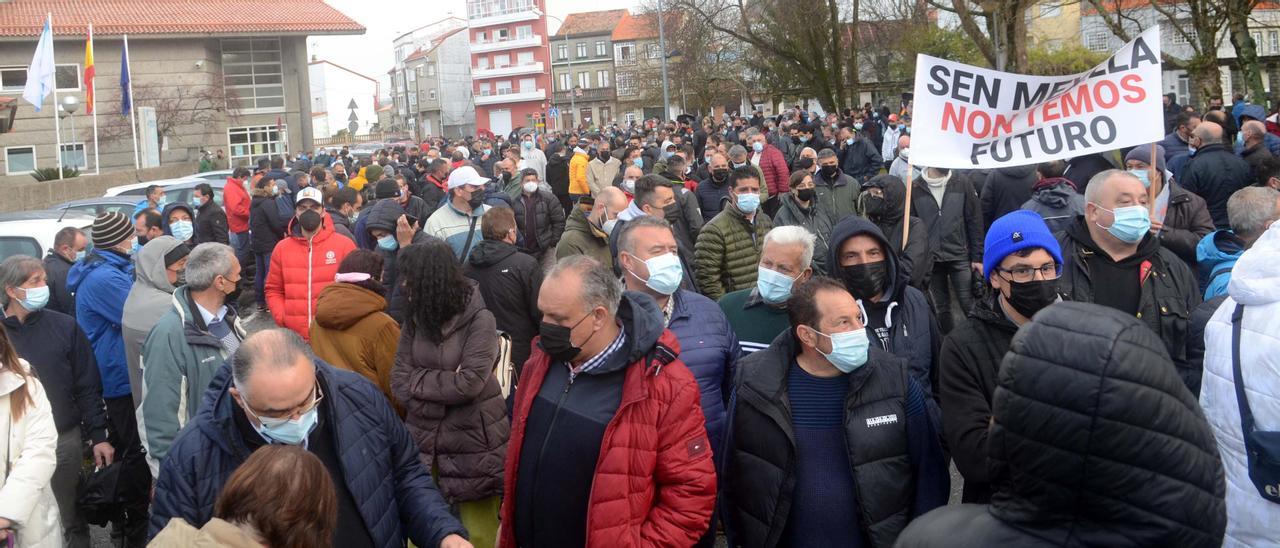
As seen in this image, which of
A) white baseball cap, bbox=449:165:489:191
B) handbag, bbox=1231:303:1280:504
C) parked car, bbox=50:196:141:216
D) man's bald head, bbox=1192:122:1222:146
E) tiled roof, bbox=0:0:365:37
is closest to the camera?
handbag, bbox=1231:303:1280:504

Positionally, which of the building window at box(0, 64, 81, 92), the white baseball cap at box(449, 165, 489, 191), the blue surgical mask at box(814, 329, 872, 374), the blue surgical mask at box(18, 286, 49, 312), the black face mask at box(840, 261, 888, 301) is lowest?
the blue surgical mask at box(814, 329, 872, 374)

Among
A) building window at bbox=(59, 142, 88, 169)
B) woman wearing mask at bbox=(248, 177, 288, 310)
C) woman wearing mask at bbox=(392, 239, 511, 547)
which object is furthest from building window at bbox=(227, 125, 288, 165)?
woman wearing mask at bbox=(392, 239, 511, 547)

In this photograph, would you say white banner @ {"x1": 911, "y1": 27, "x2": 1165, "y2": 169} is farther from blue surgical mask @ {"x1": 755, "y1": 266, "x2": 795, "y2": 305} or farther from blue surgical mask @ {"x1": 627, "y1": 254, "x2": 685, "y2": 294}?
blue surgical mask @ {"x1": 627, "y1": 254, "x2": 685, "y2": 294}

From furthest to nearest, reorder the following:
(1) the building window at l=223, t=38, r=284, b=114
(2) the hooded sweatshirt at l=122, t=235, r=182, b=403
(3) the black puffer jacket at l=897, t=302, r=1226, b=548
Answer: (1) the building window at l=223, t=38, r=284, b=114 < (2) the hooded sweatshirt at l=122, t=235, r=182, b=403 < (3) the black puffer jacket at l=897, t=302, r=1226, b=548

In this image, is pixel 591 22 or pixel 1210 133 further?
pixel 591 22

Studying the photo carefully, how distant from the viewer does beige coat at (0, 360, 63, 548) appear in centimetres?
449

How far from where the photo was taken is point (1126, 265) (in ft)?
16.9

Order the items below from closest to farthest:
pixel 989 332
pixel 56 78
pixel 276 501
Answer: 1. pixel 276 501
2. pixel 989 332
3. pixel 56 78

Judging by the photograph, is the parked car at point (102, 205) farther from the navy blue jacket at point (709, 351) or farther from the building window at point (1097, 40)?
the building window at point (1097, 40)

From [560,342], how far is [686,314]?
1198mm

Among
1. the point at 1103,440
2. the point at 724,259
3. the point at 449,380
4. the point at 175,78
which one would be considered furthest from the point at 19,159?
the point at 1103,440

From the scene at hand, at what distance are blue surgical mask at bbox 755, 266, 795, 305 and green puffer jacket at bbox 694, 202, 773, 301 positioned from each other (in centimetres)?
230

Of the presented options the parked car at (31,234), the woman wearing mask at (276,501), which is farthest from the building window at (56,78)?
the woman wearing mask at (276,501)

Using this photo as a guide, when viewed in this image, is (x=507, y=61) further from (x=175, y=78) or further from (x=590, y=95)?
(x=175, y=78)
